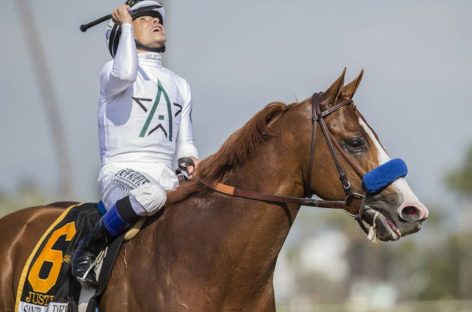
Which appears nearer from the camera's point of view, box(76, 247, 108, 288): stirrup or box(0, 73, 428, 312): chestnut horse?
box(0, 73, 428, 312): chestnut horse

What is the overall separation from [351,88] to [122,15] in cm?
192

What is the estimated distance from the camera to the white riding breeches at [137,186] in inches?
279

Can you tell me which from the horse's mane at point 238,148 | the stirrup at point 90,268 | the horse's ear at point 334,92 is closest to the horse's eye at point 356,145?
the horse's ear at point 334,92

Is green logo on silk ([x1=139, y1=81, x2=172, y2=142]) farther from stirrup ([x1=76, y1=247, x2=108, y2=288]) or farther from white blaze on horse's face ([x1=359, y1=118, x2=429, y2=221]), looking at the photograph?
white blaze on horse's face ([x1=359, y1=118, x2=429, y2=221])

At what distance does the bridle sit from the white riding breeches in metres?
0.51

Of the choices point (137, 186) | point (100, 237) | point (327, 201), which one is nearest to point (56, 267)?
point (100, 237)

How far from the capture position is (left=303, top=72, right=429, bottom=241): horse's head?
650 centimetres

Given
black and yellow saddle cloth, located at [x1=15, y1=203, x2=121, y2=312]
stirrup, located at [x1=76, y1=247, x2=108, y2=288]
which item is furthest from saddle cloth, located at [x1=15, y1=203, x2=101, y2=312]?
stirrup, located at [x1=76, y1=247, x2=108, y2=288]

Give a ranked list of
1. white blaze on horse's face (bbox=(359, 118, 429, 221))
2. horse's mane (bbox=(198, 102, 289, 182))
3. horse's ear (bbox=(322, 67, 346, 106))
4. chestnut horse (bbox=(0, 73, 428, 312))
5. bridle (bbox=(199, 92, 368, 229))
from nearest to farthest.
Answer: white blaze on horse's face (bbox=(359, 118, 429, 221))
bridle (bbox=(199, 92, 368, 229))
chestnut horse (bbox=(0, 73, 428, 312))
horse's ear (bbox=(322, 67, 346, 106))
horse's mane (bbox=(198, 102, 289, 182))

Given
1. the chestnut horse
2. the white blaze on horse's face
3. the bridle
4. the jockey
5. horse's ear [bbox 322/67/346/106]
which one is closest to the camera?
the white blaze on horse's face

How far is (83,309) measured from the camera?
24.3 ft

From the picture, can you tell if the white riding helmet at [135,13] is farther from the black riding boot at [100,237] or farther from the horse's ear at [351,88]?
the horse's ear at [351,88]

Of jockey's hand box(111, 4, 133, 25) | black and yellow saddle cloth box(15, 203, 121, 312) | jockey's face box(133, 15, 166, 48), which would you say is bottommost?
black and yellow saddle cloth box(15, 203, 121, 312)

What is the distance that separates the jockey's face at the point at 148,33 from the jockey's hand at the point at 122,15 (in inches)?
11.1
